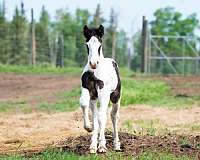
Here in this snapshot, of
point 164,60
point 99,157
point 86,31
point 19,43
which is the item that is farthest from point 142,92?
point 19,43

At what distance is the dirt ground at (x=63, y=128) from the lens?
365 inches

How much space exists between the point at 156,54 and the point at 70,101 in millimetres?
20989

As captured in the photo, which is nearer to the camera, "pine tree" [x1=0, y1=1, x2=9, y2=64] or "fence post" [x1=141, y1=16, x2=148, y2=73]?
"fence post" [x1=141, y1=16, x2=148, y2=73]

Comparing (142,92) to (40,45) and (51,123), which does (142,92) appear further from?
(40,45)

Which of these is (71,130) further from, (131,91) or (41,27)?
(41,27)

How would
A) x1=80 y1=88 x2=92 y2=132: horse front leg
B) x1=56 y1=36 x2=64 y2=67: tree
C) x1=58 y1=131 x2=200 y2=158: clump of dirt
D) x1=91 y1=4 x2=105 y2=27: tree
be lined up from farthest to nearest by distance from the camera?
x1=91 y1=4 x2=105 y2=27: tree
x1=56 y1=36 x2=64 y2=67: tree
x1=58 y1=131 x2=200 y2=158: clump of dirt
x1=80 y1=88 x2=92 y2=132: horse front leg

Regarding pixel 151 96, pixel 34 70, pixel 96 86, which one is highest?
pixel 96 86

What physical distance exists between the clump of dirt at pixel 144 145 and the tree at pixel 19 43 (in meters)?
32.4

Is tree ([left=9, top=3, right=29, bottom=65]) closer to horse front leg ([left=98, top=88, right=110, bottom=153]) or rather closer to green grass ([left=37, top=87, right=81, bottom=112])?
green grass ([left=37, top=87, right=81, bottom=112])

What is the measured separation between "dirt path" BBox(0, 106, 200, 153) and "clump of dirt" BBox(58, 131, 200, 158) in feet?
2.89

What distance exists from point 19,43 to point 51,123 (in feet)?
95.1

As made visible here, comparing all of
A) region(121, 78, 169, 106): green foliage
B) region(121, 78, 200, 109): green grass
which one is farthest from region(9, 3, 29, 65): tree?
region(121, 78, 200, 109): green grass

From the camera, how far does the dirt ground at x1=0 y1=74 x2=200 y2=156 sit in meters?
9.27

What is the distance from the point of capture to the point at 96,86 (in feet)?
27.3
